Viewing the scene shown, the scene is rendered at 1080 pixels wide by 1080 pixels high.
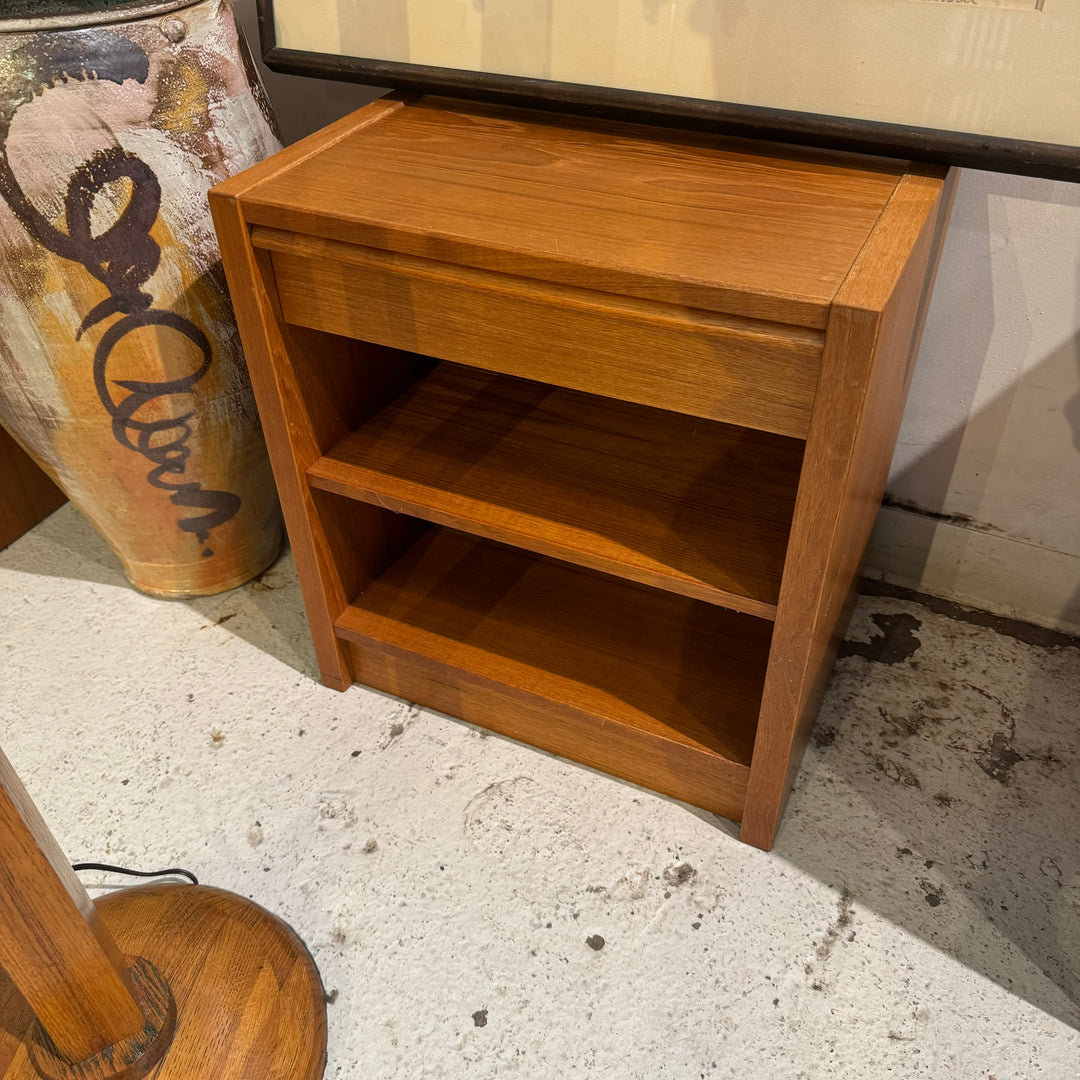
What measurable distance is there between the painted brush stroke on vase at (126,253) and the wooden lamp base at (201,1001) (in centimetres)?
53

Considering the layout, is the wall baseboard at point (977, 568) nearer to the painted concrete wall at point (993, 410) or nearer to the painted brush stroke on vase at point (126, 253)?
the painted concrete wall at point (993, 410)

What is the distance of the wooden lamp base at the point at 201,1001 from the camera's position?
2.71 ft

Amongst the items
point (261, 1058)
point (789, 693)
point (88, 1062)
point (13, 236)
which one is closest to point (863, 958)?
point (789, 693)

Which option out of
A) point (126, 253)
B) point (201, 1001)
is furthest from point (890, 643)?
point (126, 253)

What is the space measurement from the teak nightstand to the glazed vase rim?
9.2 inches

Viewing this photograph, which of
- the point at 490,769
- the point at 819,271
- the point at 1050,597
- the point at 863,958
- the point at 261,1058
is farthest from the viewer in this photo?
the point at 1050,597

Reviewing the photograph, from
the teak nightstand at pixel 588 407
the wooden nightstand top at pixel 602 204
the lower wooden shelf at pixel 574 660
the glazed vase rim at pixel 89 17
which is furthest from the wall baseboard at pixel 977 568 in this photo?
the glazed vase rim at pixel 89 17

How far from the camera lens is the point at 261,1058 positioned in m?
0.85

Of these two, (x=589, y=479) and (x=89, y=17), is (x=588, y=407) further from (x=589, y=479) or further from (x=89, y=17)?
(x=89, y=17)

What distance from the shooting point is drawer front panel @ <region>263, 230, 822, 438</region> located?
726 mm

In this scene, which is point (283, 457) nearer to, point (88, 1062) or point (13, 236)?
point (13, 236)

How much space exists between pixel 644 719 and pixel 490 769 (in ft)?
0.71

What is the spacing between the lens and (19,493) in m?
1.48

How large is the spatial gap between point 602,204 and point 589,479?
0.30 m
